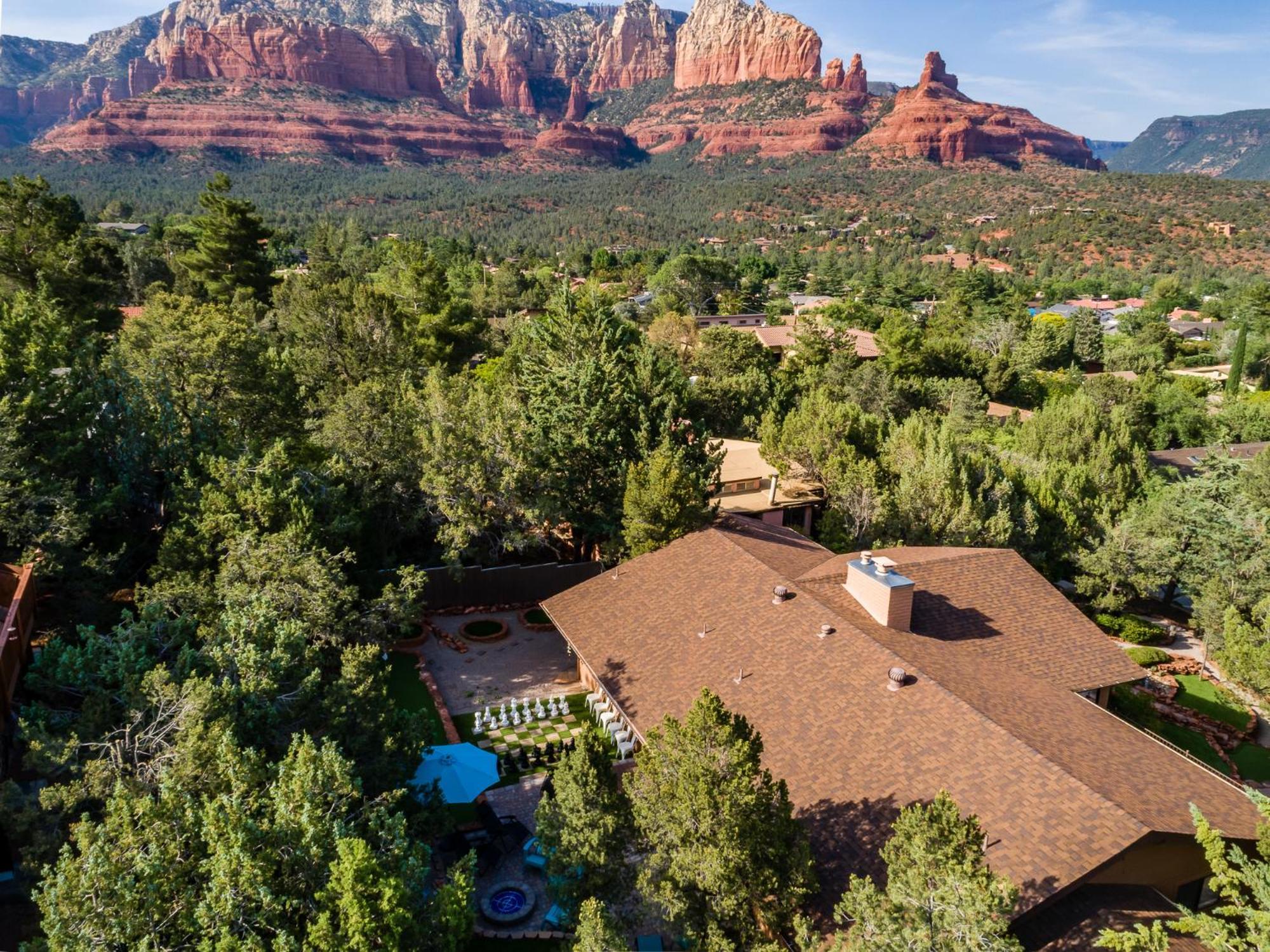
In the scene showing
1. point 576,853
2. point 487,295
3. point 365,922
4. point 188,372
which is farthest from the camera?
point 487,295

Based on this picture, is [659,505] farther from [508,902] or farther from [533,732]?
[508,902]

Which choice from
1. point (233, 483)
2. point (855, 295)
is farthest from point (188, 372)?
point (855, 295)

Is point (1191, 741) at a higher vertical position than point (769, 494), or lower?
lower

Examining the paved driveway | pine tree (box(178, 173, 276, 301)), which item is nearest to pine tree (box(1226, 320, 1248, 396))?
the paved driveway

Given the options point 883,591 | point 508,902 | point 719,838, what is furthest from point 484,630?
point 719,838

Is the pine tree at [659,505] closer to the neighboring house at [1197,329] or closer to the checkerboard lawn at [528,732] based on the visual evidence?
the checkerboard lawn at [528,732]

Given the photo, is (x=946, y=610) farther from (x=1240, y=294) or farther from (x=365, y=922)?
(x=1240, y=294)

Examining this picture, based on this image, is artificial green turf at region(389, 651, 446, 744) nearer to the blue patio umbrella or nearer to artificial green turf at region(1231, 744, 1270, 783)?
the blue patio umbrella
